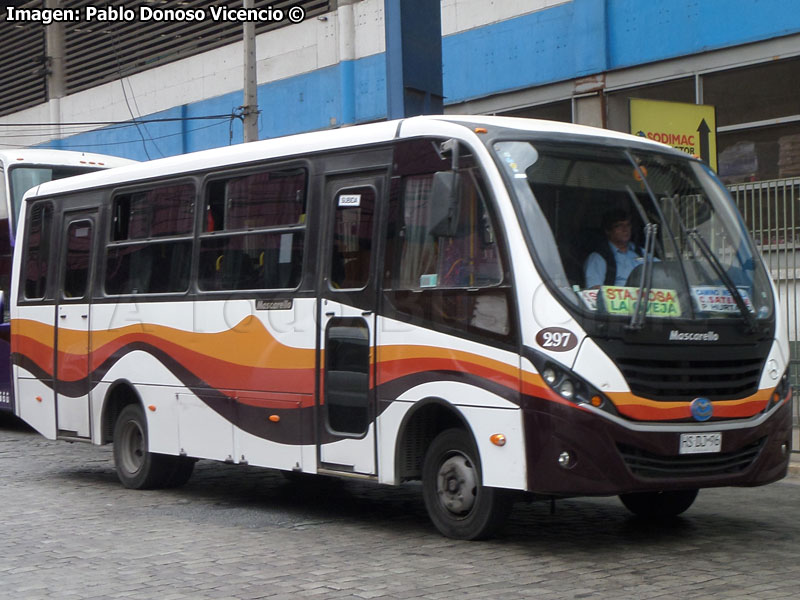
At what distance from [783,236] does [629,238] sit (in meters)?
6.16

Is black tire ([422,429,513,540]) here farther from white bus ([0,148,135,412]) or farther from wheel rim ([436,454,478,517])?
white bus ([0,148,135,412])

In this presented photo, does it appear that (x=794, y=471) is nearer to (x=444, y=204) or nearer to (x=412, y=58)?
(x=444, y=204)

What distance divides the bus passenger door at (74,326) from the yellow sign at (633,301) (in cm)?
608

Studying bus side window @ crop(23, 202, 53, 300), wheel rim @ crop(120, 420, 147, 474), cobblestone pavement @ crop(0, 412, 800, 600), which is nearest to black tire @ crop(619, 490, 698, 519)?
cobblestone pavement @ crop(0, 412, 800, 600)

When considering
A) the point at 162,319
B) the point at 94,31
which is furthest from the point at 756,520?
the point at 94,31

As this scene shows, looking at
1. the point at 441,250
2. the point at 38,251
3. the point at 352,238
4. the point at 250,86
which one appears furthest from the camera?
the point at 250,86

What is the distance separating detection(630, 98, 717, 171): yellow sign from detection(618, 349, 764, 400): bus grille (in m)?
5.97

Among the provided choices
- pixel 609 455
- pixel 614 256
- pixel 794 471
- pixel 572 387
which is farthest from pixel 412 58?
pixel 609 455

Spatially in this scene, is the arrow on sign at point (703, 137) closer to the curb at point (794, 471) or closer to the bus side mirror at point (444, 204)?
the curb at point (794, 471)

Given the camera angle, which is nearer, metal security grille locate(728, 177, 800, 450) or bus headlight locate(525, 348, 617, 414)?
bus headlight locate(525, 348, 617, 414)

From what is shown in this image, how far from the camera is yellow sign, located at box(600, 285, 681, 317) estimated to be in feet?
26.2

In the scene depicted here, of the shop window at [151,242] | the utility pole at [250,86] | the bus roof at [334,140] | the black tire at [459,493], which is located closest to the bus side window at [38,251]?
the bus roof at [334,140]

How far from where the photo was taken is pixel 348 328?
9.33 meters

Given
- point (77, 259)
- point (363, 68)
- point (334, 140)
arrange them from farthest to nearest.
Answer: point (363, 68) → point (77, 259) → point (334, 140)
